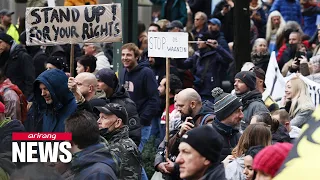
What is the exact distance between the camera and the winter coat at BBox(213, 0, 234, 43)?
19.1 metres

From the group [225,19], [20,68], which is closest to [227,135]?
[20,68]

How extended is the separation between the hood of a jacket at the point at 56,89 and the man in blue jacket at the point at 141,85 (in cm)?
301

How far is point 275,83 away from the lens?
1314cm

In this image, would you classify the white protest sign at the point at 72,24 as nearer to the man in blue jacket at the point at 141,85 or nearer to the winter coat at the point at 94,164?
the man in blue jacket at the point at 141,85

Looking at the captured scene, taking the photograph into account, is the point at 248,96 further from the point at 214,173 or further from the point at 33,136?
the point at 214,173

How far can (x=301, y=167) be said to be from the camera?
153 inches

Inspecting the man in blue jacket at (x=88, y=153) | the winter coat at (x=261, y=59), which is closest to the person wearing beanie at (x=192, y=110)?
the man in blue jacket at (x=88, y=153)

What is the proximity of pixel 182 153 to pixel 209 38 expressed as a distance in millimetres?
10178

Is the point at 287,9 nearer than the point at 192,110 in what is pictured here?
No

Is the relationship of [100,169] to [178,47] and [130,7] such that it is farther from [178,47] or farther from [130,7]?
[130,7]

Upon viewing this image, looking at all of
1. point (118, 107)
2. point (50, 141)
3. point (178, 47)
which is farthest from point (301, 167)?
point (178, 47)

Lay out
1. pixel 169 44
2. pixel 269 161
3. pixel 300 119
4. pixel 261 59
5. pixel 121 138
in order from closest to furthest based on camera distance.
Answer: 1. pixel 269 161
2. pixel 121 138
3. pixel 169 44
4. pixel 300 119
5. pixel 261 59

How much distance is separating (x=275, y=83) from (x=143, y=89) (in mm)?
1918

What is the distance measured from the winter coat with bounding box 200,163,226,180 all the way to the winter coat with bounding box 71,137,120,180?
38.5 inches
